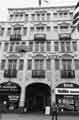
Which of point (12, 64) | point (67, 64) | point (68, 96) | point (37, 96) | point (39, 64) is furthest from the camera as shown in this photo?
point (37, 96)

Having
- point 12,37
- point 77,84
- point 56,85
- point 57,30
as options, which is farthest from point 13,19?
point 77,84

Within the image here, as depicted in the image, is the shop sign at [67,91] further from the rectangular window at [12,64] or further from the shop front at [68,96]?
the rectangular window at [12,64]

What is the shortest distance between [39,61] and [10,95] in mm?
6480

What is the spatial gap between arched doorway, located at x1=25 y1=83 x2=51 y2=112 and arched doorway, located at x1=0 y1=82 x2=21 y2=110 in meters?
2.05

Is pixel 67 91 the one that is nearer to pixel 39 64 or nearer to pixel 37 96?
pixel 37 96

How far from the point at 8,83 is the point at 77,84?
9.73 meters

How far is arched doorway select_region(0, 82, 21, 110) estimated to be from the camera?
1827cm

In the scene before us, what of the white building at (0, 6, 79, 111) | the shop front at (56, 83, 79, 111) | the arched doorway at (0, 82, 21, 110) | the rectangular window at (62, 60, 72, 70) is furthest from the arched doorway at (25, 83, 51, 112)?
the rectangular window at (62, 60, 72, 70)

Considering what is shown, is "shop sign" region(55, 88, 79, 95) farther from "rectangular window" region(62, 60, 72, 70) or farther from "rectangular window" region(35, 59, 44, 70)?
"rectangular window" region(35, 59, 44, 70)

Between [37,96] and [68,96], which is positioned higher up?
[68,96]

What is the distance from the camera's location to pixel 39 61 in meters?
20.5

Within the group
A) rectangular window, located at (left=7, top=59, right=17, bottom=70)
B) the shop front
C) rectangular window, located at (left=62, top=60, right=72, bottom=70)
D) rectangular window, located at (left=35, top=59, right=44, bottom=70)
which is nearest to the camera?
the shop front

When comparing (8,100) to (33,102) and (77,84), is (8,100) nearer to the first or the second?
(33,102)

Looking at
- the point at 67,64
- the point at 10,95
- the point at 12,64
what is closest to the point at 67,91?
the point at 67,64
